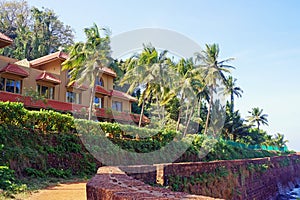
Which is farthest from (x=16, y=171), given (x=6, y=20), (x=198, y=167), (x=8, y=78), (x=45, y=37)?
(x=6, y=20)

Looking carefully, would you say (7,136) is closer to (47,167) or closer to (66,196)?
(47,167)

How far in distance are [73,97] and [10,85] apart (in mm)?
5773

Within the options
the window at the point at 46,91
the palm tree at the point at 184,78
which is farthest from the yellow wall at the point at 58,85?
the palm tree at the point at 184,78

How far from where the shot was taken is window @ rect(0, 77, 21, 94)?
20906mm

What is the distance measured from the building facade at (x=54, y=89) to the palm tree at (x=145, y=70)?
2.49 meters

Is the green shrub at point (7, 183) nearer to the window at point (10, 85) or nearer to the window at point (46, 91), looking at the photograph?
the window at point (10, 85)

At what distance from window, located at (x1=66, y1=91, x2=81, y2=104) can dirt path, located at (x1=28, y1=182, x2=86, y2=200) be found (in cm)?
1674

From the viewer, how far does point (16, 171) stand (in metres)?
10.2

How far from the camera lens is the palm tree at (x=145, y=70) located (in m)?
27.1

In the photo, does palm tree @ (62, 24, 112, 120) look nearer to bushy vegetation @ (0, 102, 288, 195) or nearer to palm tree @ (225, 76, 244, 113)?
bushy vegetation @ (0, 102, 288, 195)

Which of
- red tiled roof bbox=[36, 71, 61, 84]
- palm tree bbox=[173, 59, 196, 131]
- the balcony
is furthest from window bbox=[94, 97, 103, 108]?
palm tree bbox=[173, 59, 196, 131]

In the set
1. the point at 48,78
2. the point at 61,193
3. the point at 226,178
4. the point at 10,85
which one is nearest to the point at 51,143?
the point at 61,193

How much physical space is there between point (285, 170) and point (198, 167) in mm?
19316

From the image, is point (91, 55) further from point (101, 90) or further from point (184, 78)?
point (184, 78)
